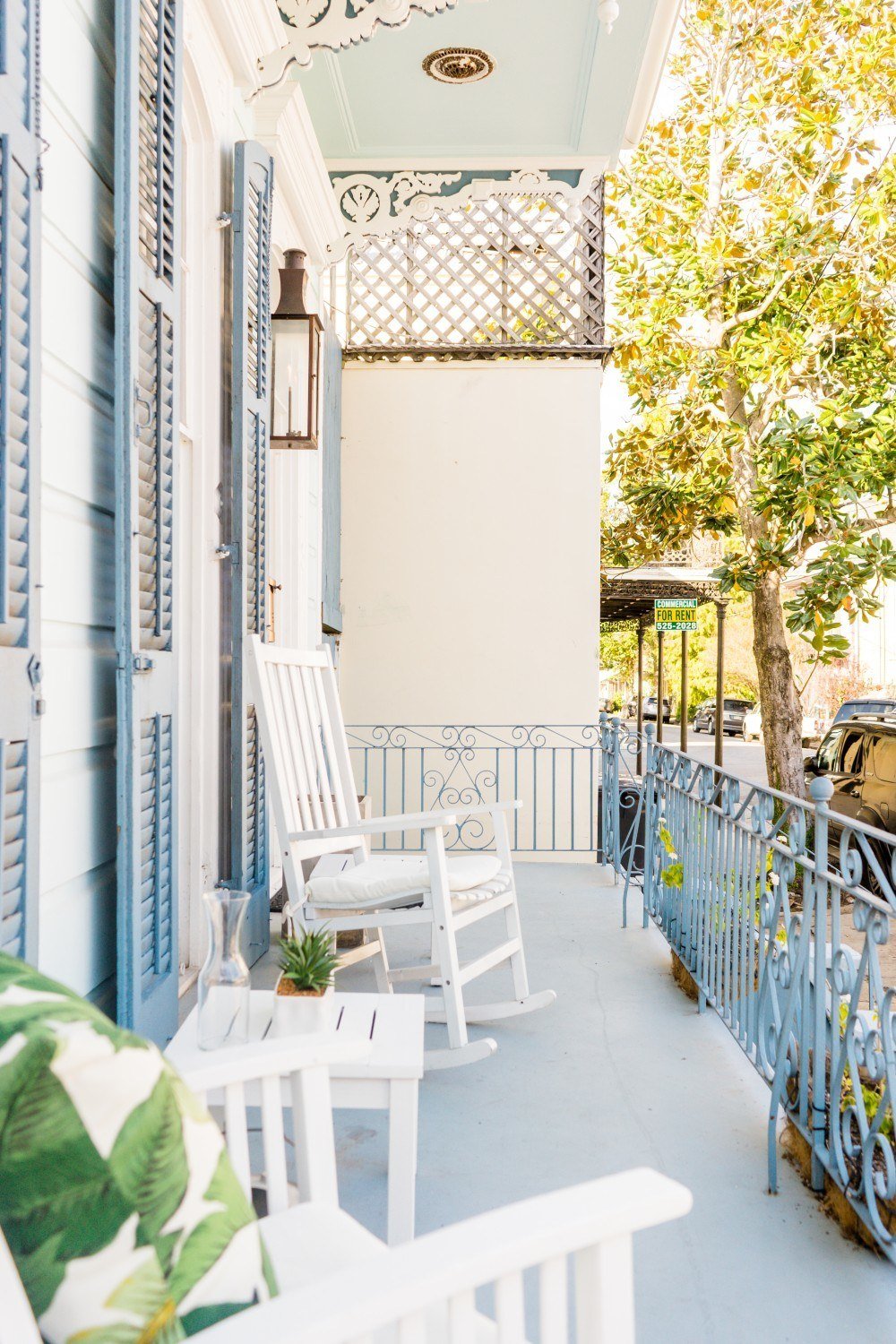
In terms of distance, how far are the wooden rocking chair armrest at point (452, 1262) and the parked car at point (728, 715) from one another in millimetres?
25859

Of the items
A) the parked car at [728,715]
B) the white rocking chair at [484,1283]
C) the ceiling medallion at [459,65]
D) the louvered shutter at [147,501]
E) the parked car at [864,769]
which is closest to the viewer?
the white rocking chair at [484,1283]

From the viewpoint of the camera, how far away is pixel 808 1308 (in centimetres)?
160

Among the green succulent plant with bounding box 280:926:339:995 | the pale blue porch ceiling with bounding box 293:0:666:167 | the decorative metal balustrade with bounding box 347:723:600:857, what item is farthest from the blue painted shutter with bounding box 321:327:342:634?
the green succulent plant with bounding box 280:926:339:995

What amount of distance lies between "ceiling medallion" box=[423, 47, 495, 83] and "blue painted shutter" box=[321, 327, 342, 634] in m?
1.45

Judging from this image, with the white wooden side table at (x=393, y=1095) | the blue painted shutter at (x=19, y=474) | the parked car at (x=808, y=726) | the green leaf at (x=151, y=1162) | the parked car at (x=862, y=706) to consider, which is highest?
the blue painted shutter at (x=19, y=474)

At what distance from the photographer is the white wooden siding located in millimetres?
1712

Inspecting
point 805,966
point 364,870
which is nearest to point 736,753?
point 364,870

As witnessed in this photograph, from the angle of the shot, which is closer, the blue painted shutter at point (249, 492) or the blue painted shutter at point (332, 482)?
the blue painted shutter at point (249, 492)

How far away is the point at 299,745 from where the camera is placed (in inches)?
117

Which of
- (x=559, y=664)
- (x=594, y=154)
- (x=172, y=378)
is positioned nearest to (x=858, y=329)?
(x=594, y=154)

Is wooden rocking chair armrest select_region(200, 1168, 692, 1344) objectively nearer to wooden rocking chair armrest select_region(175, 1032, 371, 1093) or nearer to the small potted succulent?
wooden rocking chair armrest select_region(175, 1032, 371, 1093)

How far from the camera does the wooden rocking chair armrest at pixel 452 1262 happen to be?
646mm

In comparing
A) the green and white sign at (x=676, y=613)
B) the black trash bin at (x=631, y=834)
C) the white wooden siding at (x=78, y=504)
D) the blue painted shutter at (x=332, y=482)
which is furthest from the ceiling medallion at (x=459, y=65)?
the green and white sign at (x=676, y=613)

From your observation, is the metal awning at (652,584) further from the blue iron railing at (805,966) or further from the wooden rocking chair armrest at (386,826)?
the wooden rocking chair armrest at (386,826)
